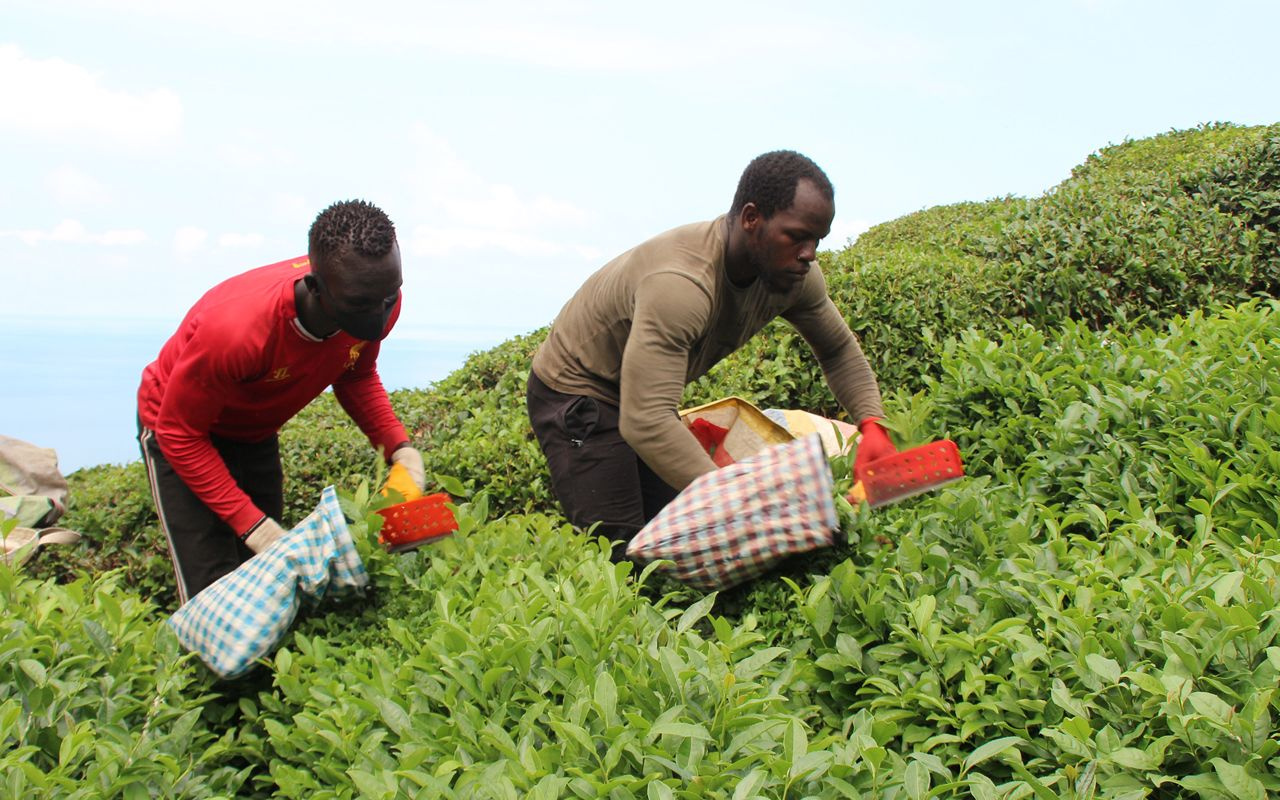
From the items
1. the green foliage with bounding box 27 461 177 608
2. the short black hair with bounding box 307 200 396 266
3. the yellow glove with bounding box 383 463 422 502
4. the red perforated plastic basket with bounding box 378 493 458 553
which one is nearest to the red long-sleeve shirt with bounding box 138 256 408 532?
→ the short black hair with bounding box 307 200 396 266

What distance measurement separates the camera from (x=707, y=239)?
10.6 ft

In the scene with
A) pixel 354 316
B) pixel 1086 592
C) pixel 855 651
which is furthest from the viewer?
pixel 354 316

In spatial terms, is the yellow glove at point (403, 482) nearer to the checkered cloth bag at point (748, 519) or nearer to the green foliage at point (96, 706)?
the green foliage at point (96, 706)

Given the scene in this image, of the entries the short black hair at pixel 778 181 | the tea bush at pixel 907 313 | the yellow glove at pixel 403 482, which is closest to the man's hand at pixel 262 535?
the yellow glove at pixel 403 482

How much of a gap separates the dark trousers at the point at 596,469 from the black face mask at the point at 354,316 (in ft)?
2.12

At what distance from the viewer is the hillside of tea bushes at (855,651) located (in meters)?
1.89

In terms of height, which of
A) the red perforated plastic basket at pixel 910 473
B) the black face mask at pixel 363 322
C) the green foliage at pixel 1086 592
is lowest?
the green foliage at pixel 1086 592

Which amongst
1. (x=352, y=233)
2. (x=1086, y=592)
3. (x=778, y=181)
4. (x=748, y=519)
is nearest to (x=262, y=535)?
(x=352, y=233)

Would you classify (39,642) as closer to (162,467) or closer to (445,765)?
(162,467)

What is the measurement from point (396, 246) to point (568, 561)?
3.72ft

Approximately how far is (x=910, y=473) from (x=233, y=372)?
2052 millimetres

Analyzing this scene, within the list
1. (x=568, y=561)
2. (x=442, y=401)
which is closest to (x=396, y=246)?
(x=568, y=561)

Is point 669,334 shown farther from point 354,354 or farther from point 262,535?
point 262,535

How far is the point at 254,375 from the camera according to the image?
3383mm
